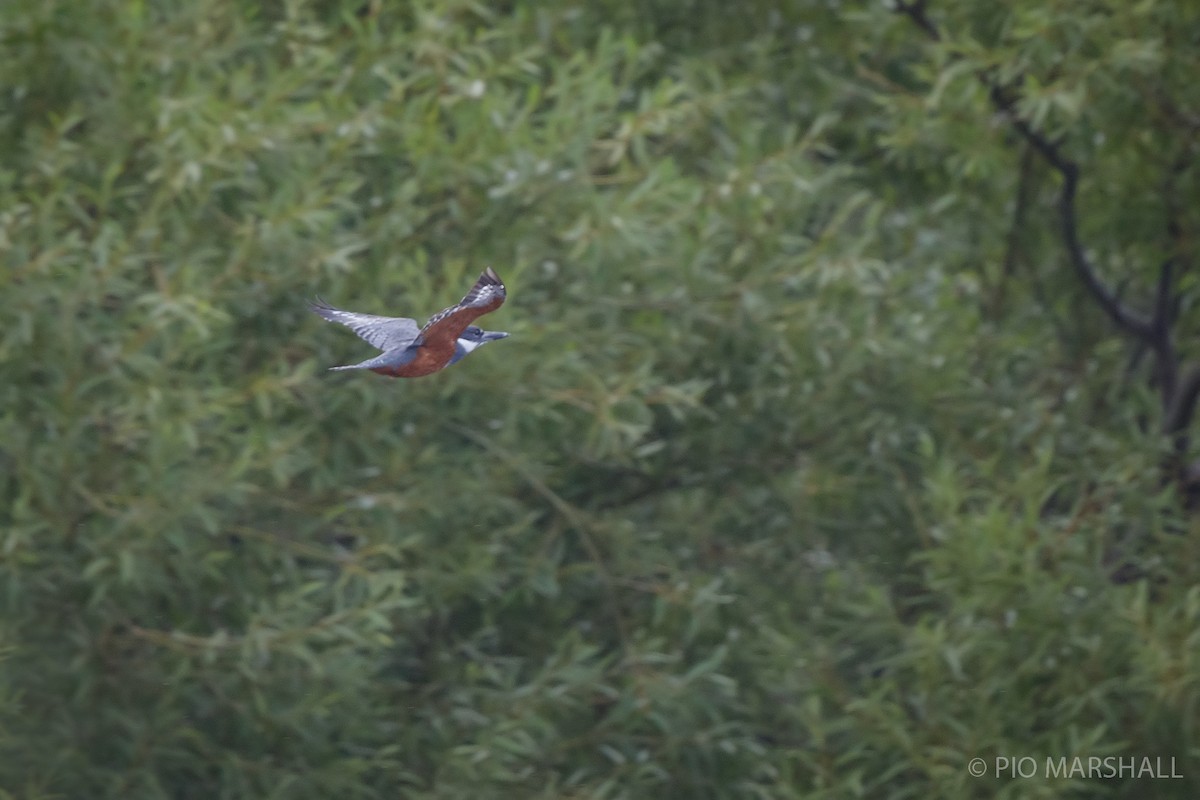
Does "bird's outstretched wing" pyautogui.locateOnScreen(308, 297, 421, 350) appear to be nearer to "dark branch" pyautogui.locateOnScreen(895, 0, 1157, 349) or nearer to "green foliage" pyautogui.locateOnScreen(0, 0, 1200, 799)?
"green foliage" pyautogui.locateOnScreen(0, 0, 1200, 799)

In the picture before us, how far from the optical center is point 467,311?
9.53 ft

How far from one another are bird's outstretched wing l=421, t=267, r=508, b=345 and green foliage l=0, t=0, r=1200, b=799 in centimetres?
265

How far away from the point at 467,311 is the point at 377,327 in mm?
875

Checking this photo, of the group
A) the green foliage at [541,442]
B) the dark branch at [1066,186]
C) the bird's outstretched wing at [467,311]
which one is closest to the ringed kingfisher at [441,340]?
the bird's outstretched wing at [467,311]

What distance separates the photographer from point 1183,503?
7258mm

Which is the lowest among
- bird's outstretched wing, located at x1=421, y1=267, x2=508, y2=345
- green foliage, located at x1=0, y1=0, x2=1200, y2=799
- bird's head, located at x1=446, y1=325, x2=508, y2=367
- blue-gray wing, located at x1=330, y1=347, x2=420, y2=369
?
green foliage, located at x1=0, y1=0, x2=1200, y2=799

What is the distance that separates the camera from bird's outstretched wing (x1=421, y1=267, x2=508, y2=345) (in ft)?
9.34

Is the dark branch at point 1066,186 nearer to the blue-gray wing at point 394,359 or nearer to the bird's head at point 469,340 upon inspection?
the bird's head at point 469,340

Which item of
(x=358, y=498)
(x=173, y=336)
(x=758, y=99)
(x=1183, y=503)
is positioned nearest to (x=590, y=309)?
(x=358, y=498)

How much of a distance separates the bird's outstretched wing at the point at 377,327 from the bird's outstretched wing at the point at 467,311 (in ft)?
0.91

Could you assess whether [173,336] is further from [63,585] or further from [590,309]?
[590,309]

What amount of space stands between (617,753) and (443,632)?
30.7 inches

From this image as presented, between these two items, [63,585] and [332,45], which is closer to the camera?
[63,585]

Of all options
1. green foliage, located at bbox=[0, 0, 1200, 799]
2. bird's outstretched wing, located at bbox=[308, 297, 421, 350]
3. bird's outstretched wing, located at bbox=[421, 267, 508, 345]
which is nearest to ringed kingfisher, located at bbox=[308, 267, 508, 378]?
bird's outstretched wing, located at bbox=[421, 267, 508, 345]
